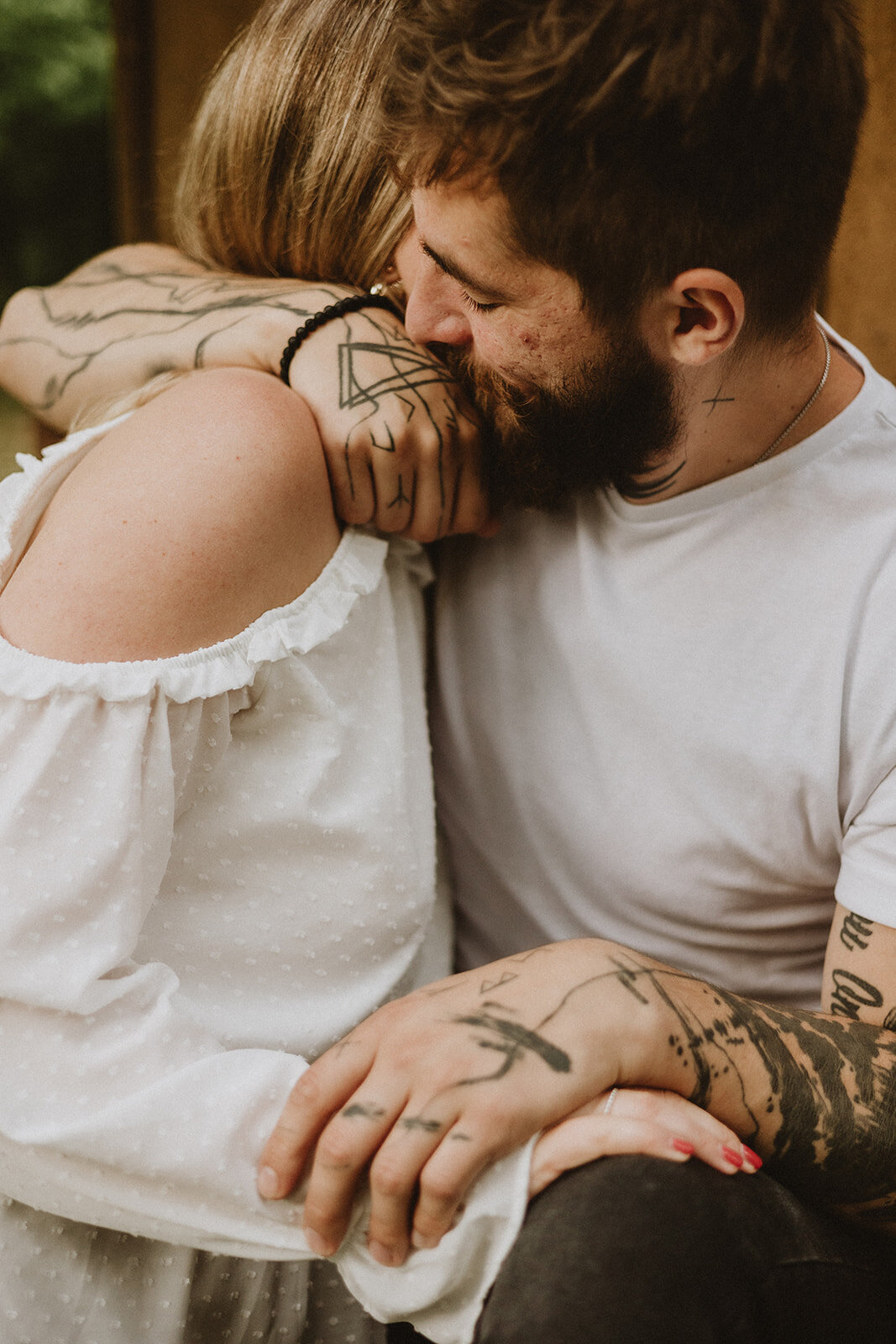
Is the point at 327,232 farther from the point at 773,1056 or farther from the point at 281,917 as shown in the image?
the point at 773,1056

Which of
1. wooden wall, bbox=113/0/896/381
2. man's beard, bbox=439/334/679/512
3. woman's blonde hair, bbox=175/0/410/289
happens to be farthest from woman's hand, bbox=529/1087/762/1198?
wooden wall, bbox=113/0/896/381

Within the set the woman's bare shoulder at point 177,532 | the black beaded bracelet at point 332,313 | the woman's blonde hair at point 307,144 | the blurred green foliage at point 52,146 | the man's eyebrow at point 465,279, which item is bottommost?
the blurred green foliage at point 52,146

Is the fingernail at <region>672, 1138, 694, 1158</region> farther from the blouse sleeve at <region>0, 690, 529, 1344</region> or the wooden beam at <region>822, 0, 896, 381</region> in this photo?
the wooden beam at <region>822, 0, 896, 381</region>

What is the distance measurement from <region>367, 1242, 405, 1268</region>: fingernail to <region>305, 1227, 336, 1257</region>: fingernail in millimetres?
35

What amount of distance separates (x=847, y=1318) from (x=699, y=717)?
0.53 m

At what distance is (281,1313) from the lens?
0.92 m

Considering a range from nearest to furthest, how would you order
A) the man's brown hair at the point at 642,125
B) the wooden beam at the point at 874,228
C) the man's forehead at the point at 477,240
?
the man's brown hair at the point at 642,125
the man's forehead at the point at 477,240
the wooden beam at the point at 874,228

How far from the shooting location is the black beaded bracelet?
981 millimetres

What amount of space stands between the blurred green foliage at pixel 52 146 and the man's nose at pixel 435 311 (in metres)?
Result: 5.47

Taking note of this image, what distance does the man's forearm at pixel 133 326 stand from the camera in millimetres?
1020

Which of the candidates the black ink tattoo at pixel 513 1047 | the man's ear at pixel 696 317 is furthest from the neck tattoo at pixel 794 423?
the black ink tattoo at pixel 513 1047

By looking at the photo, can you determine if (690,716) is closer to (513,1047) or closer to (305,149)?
(513,1047)

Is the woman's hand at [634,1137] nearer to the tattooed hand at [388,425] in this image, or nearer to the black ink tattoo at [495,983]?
the black ink tattoo at [495,983]

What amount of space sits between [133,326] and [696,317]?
23.6 inches
